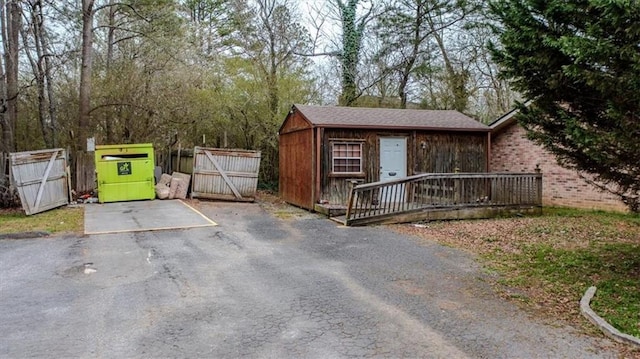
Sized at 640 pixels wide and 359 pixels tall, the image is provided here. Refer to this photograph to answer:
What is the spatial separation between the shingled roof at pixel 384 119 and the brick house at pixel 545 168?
3.79ft

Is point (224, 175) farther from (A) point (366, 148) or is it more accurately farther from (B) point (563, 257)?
(B) point (563, 257)

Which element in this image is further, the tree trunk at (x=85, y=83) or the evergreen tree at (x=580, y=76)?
the tree trunk at (x=85, y=83)

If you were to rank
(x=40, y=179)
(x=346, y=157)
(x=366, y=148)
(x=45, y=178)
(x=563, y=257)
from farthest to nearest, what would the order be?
1. (x=366, y=148)
2. (x=346, y=157)
3. (x=45, y=178)
4. (x=40, y=179)
5. (x=563, y=257)

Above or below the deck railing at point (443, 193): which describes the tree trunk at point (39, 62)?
above

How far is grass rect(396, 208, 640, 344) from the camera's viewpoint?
185 inches

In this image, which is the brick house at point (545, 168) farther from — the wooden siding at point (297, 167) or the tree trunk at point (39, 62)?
the tree trunk at point (39, 62)

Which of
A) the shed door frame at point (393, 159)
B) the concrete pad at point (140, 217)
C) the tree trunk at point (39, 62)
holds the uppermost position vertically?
the tree trunk at point (39, 62)

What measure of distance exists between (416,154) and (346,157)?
80.9 inches

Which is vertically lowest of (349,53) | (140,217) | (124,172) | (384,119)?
(140,217)

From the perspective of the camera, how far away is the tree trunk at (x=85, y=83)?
13.9 metres

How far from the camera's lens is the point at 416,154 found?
1245cm

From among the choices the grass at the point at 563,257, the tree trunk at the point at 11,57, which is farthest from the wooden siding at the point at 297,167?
the tree trunk at the point at 11,57

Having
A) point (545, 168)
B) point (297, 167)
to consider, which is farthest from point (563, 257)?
point (297, 167)

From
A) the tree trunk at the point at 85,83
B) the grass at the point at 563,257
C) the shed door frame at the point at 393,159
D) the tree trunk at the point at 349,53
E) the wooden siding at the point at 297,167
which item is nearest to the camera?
the grass at the point at 563,257
